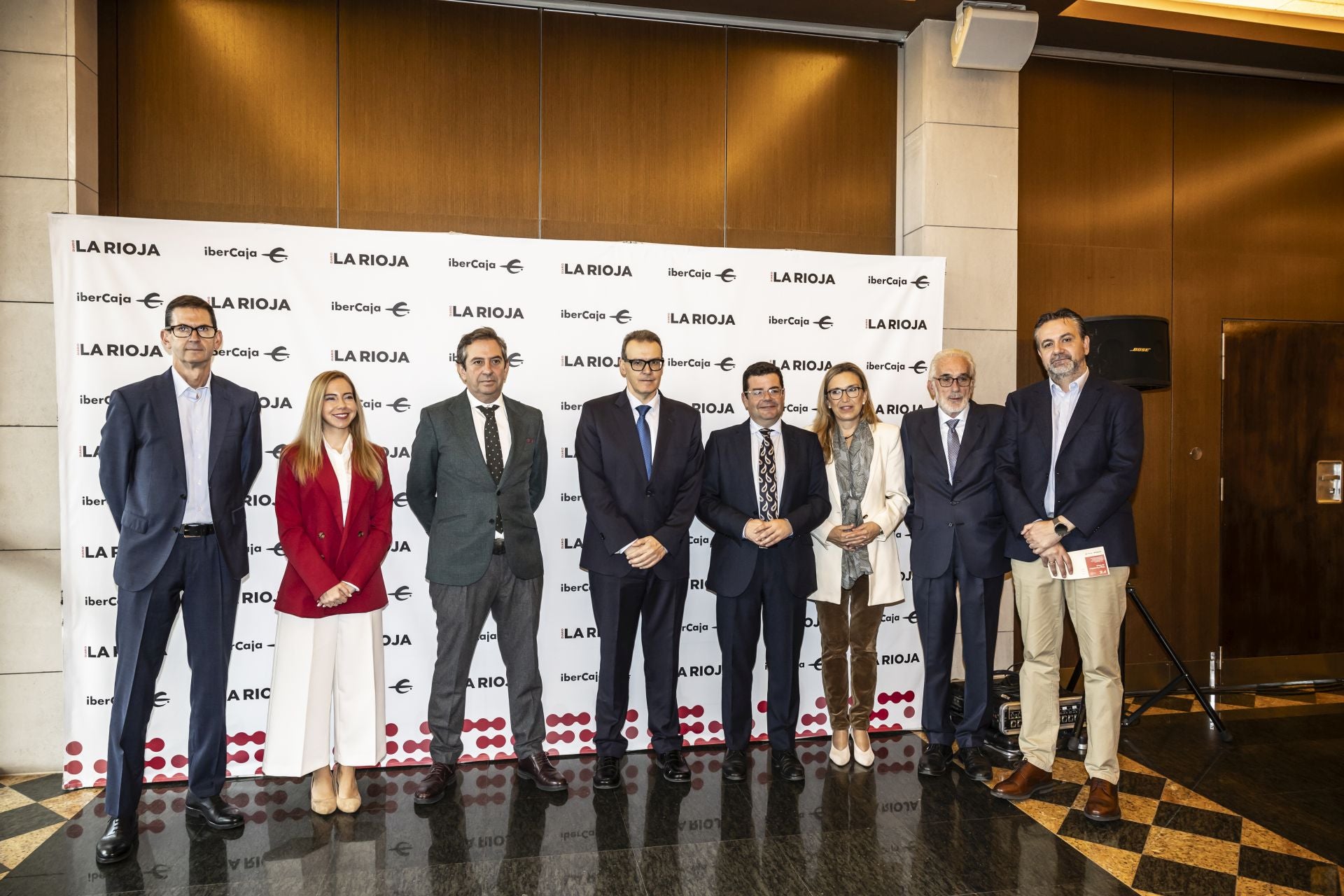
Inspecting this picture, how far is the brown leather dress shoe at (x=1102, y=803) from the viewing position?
326 cm

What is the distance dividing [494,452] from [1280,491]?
5.21 metres

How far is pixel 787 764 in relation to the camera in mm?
3658

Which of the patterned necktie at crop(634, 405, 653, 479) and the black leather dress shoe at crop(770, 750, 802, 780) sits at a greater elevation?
the patterned necktie at crop(634, 405, 653, 479)

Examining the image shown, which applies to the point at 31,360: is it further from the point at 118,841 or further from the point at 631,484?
the point at 631,484

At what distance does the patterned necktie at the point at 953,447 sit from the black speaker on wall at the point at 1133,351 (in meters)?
1.05

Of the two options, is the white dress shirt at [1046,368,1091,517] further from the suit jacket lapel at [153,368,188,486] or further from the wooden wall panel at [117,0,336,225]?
the wooden wall panel at [117,0,336,225]

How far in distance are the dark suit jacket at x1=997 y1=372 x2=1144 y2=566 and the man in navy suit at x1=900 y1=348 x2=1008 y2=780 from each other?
0.52 ft

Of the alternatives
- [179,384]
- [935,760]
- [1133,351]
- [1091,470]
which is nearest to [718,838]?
[935,760]

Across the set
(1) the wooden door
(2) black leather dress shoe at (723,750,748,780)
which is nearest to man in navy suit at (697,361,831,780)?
(2) black leather dress shoe at (723,750,748,780)

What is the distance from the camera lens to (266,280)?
3846 millimetres

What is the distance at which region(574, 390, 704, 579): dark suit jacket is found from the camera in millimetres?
3531

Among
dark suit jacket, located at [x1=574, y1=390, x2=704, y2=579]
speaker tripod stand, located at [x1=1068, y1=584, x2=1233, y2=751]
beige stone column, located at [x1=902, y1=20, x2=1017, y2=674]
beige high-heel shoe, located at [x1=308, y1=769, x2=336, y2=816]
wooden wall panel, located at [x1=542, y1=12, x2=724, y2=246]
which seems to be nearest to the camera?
beige high-heel shoe, located at [x1=308, y1=769, x2=336, y2=816]

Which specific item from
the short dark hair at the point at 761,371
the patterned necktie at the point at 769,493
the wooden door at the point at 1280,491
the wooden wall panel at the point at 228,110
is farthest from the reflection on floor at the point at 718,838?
the wooden wall panel at the point at 228,110

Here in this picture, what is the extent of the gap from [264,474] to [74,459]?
30.4 inches
